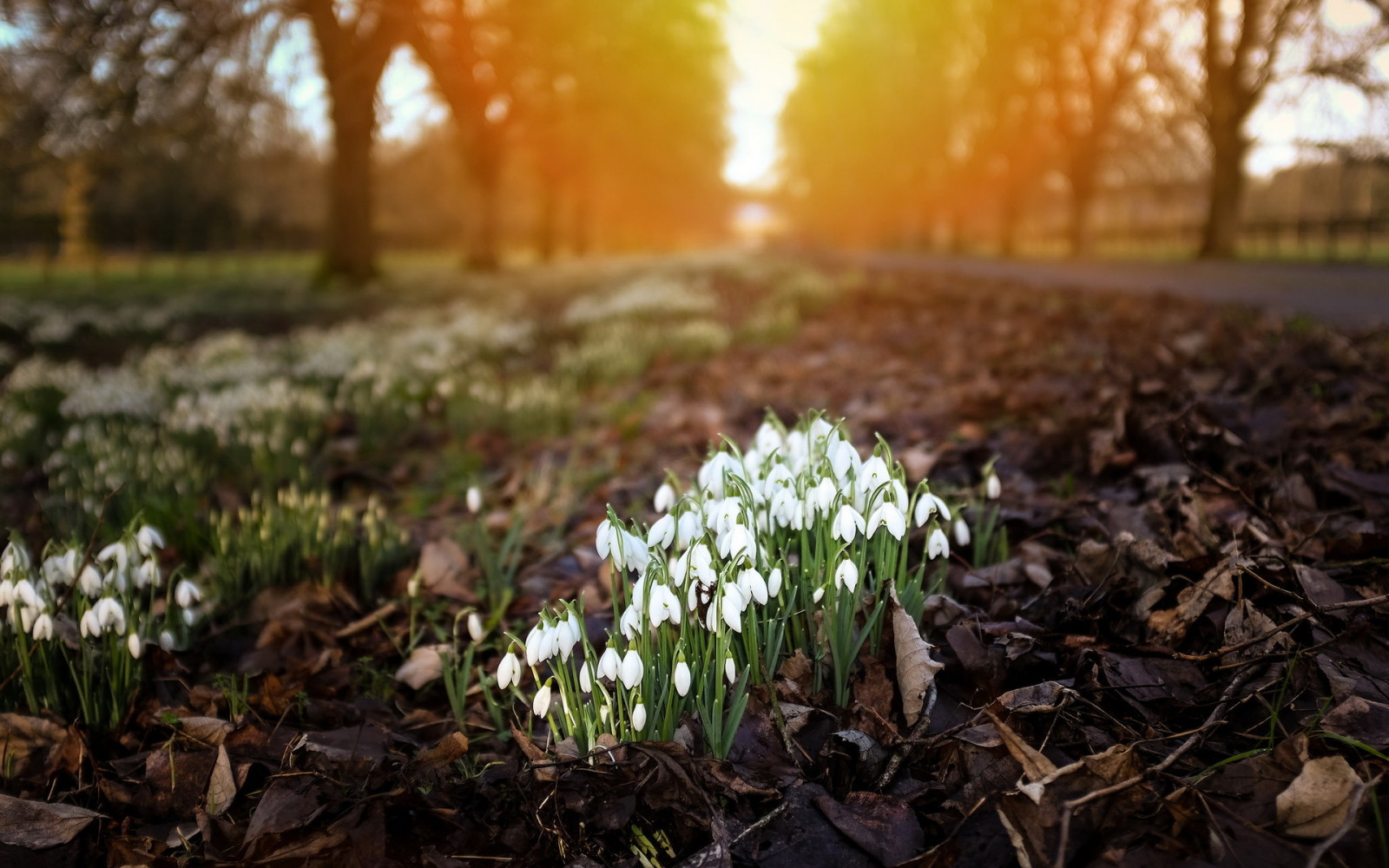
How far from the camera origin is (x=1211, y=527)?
2510 millimetres

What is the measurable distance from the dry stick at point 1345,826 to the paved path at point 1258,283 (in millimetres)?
5434

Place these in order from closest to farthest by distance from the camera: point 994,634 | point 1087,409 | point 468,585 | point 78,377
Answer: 1. point 994,634
2. point 468,585
3. point 1087,409
4. point 78,377

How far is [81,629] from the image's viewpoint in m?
2.12

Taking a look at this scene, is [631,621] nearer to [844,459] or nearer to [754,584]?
[754,584]

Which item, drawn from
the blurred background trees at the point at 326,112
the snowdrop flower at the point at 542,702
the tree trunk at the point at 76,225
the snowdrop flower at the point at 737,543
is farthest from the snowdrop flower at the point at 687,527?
the tree trunk at the point at 76,225

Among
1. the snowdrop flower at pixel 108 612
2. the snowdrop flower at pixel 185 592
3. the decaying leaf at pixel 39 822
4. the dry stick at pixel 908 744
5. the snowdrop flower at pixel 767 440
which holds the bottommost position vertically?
the decaying leaf at pixel 39 822

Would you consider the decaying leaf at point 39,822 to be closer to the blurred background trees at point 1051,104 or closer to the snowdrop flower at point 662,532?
the snowdrop flower at point 662,532

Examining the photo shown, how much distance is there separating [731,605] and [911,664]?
49cm

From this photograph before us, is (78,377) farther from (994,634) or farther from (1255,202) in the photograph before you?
(1255,202)

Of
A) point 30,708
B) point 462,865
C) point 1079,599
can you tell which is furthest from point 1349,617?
point 30,708

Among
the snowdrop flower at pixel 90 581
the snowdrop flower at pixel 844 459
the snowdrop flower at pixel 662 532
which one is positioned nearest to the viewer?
the snowdrop flower at pixel 662 532

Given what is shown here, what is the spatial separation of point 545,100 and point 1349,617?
2663 centimetres

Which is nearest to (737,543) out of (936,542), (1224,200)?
(936,542)

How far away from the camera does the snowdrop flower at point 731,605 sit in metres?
1.68
